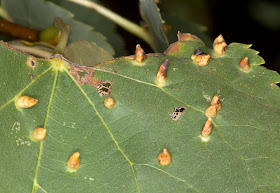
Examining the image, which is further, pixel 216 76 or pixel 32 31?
pixel 32 31

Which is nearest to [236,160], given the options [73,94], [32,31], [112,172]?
[112,172]

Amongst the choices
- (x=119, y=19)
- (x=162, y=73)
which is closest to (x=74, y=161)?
(x=162, y=73)

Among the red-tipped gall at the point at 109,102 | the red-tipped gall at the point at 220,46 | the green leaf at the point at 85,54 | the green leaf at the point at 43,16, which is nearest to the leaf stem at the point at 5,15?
the green leaf at the point at 43,16

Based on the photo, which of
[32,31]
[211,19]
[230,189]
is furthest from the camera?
[211,19]

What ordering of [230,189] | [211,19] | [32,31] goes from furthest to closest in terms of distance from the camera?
1. [211,19]
2. [32,31]
3. [230,189]

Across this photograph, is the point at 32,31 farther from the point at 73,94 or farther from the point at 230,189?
the point at 230,189

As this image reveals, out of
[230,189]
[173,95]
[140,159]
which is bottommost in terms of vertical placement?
[230,189]

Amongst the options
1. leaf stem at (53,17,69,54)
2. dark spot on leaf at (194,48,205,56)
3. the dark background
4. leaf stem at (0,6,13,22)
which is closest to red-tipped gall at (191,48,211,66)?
dark spot on leaf at (194,48,205,56)
